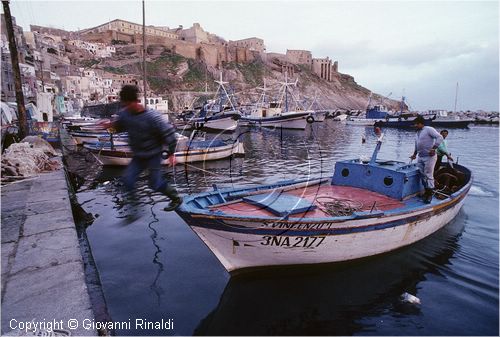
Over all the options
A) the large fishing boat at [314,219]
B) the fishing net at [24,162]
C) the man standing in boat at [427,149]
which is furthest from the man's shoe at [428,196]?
the fishing net at [24,162]

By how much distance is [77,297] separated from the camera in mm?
4609

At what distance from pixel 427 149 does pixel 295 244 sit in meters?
5.77

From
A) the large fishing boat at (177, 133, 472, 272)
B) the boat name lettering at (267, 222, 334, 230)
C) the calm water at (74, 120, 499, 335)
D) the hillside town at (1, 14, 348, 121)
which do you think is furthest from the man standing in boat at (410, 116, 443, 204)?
the hillside town at (1, 14, 348, 121)

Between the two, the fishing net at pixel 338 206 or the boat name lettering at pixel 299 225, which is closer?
the boat name lettering at pixel 299 225

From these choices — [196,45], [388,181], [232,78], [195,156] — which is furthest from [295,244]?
[196,45]

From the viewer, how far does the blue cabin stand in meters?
9.77

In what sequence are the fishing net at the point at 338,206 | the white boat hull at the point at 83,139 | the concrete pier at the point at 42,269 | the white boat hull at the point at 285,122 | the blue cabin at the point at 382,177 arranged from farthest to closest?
the white boat hull at the point at 285,122, the white boat hull at the point at 83,139, the blue cabin at the point at 382,177, the fishing net at the point at 338,206, the concrete pier at the point at 42,269

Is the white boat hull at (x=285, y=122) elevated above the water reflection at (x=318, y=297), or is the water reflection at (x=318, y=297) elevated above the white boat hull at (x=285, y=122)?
the white boat hull at (x=285, y=122)

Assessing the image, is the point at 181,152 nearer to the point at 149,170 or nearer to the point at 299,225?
the point at 299,225

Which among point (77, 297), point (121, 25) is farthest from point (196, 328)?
point (121, 25)

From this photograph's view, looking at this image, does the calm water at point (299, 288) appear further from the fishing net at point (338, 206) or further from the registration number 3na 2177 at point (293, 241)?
the fishing net at point (338, 206)

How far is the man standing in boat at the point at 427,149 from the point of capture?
945 cm

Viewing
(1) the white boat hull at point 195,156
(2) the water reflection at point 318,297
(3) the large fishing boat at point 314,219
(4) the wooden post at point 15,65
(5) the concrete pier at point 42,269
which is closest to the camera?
(5) the concrete pier at point 42,269

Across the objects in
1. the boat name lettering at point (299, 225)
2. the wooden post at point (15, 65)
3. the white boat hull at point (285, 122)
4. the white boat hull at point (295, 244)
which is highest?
the wooden post at point (15, 65)
